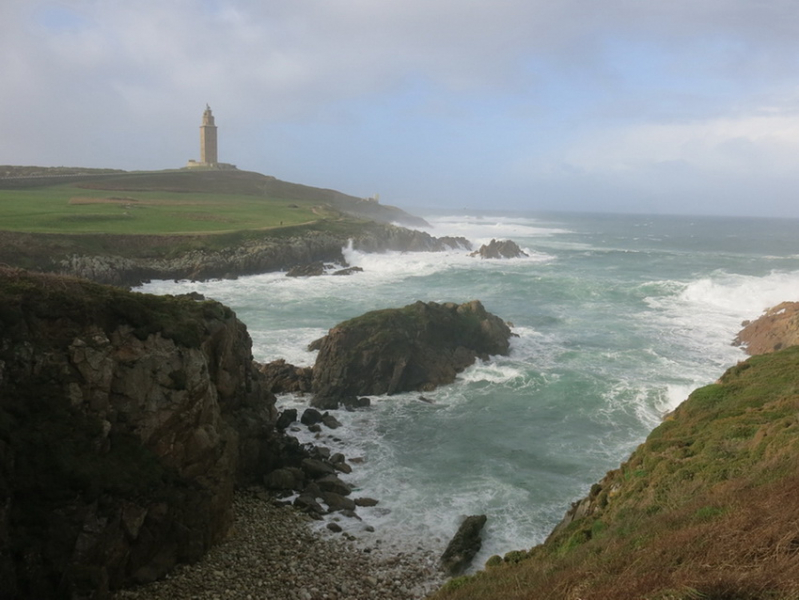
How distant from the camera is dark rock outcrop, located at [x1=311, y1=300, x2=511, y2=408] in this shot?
78.7 feet

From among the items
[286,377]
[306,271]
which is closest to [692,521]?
[286,377]

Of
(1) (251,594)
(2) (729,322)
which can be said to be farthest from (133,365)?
(2) (729,322)

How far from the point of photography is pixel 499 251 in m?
69.1

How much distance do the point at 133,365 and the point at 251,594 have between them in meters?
5.34

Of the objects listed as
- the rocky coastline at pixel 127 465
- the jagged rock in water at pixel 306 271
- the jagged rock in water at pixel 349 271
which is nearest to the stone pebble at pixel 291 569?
the rocky coastline at pixel 127 465

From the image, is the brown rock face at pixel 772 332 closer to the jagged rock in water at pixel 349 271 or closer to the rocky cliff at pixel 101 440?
the rocky cliff at pixel 101 440

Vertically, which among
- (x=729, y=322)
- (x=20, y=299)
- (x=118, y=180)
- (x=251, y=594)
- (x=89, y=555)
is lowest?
(x=251, y=594)

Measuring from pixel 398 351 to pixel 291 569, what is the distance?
44.0ft

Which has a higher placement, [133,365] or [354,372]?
[133,365]

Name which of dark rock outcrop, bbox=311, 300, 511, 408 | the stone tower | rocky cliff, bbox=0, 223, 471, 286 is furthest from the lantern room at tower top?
dark rock outcrop, bbox=311, 300, 511, 408

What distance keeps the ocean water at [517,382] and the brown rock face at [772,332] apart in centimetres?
93

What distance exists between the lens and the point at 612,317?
37.2 metres

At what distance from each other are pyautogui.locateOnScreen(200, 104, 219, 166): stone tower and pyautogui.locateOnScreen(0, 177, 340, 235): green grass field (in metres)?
26.8

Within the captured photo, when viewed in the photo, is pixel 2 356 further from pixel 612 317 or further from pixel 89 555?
pixel 612 317
